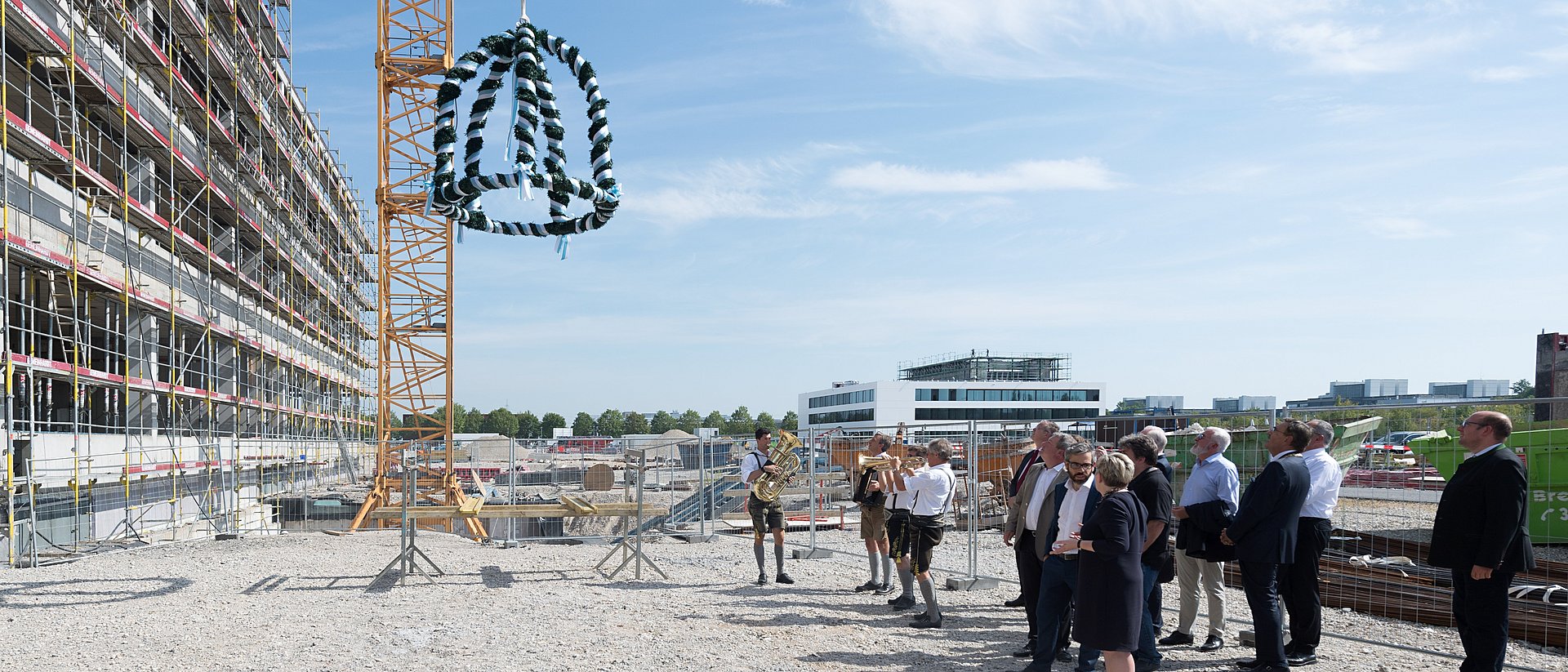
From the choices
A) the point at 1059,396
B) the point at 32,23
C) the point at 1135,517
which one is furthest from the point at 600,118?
the point at 1059,396

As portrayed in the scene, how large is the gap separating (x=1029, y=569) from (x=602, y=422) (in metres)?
157

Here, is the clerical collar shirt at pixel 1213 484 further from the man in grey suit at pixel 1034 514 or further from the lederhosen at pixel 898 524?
the lederhosen at pixel 898 524

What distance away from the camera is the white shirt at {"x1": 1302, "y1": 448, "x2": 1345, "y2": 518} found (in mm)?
6734

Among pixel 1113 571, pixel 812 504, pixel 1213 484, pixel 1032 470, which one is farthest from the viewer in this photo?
pixel 812 504

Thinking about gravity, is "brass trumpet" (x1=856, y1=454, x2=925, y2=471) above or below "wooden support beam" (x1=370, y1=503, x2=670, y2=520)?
above

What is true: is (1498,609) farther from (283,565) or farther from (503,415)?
(503,415)

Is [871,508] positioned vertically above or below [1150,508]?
below

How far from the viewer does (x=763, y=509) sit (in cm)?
1069

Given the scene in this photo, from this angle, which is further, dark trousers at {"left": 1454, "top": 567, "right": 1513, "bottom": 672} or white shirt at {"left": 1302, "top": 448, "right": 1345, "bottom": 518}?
white shirt at {"left": 1302, "top": 448, "right": 1345, "bottom": 518}

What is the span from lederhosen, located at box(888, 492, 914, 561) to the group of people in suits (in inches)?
35.9

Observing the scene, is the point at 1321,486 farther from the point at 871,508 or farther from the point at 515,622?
the point at 515,622

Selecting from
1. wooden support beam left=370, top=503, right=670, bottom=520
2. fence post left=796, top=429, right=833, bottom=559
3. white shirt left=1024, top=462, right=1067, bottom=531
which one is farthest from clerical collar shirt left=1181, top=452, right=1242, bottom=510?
fence post left=796, top=429, right=833, bottom=559

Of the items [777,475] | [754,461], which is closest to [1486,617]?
[777,475]

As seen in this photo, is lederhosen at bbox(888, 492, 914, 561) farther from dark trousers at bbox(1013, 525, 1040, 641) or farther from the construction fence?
the construction fence
